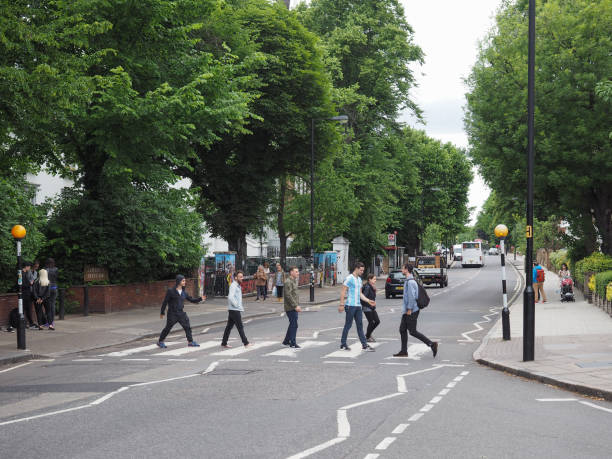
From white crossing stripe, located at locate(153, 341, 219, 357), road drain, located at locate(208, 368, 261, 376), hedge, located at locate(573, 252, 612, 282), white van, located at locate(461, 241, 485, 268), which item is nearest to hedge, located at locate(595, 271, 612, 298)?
hedge, located at locate(573, 252, 612, 282)

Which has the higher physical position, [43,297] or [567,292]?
[43,297]

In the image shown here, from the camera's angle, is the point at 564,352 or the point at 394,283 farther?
the point at 394,283

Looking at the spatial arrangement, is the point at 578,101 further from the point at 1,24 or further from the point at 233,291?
the point at 1,24

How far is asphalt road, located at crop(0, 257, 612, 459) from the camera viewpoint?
7.16 metres

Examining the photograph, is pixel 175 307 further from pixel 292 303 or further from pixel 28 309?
pixel 28 309

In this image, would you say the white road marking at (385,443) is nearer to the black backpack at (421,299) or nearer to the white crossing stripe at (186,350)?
the black backpack at (421,299)

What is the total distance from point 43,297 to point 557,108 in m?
23.6

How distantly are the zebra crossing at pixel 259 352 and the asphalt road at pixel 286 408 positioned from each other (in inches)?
2.4

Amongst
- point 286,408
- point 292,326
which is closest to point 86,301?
point 292,326

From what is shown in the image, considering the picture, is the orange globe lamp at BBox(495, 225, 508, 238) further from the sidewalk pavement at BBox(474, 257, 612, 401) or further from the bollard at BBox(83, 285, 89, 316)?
the bollard at BBox(83, 285, 89, 316)

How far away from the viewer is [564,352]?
1494 centimetres

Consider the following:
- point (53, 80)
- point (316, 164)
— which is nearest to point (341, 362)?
point (53, 80)

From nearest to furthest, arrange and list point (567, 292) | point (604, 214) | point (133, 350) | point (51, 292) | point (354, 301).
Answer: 1. point (354, 301)
2. point (133, 350)
3. point (51, 292)
4. point (567, 292)
5. point (604, 214)

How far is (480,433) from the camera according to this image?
786 centimetres
